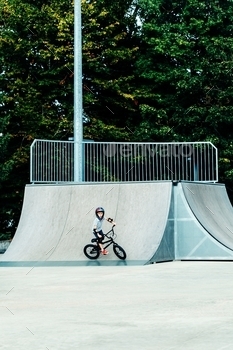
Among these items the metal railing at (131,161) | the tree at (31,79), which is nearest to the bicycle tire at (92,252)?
the metal railing at (131,161)

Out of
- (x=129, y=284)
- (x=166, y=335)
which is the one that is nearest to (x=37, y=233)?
(x=129, y=284)

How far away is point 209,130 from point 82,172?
14.0 metres

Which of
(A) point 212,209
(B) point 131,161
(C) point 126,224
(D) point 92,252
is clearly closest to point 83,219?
(C) point 126,224

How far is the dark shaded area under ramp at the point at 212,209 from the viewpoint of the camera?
66.6ft

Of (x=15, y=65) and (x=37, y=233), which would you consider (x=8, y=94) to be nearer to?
(x=15, y=65)

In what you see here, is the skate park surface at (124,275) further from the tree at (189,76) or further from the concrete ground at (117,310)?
the tree at (189,76)

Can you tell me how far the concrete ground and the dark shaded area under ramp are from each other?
4.89 metres

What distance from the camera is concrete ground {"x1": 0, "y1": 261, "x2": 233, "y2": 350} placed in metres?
7.00

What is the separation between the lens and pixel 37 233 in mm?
20781

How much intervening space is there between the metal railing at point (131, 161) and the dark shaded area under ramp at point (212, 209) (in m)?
0.57

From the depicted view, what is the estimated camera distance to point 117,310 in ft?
30.4

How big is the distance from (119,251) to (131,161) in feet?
10.1

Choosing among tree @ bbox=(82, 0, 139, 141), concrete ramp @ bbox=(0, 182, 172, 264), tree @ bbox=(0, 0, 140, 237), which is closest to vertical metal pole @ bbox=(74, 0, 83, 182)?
concrete ramp @ bbox=(0, 182, 172, 264)

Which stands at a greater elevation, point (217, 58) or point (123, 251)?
point (217, 58)
